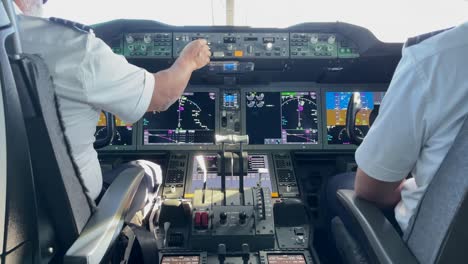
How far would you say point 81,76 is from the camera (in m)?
1.06

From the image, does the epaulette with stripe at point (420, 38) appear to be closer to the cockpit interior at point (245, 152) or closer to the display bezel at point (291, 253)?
the cockpit interior at point (245, 152)

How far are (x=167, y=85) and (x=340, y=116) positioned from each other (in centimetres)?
133

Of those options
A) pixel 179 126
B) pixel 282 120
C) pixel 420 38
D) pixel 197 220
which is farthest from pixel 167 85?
pixel 282 120

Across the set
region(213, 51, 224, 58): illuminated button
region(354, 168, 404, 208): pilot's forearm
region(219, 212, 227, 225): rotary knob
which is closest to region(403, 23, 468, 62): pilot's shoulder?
region(354, 168, 404, 208): pilot's forearm

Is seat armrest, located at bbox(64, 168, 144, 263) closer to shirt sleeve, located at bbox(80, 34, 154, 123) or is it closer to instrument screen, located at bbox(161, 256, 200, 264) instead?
shirt sleeve, located at bbox(80, 34, 154, 123)

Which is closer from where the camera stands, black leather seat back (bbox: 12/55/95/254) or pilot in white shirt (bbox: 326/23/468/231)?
black leather seat back (bbox: 12/55/95/254)

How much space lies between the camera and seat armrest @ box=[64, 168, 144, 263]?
841mm

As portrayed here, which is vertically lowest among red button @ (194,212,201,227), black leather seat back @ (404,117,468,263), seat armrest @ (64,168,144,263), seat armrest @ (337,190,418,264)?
red button @ (194,212,201,227)

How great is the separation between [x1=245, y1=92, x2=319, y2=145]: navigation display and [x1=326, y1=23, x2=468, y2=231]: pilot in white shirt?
4.69 ft

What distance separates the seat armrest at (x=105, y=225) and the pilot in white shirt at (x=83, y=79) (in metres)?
0.11

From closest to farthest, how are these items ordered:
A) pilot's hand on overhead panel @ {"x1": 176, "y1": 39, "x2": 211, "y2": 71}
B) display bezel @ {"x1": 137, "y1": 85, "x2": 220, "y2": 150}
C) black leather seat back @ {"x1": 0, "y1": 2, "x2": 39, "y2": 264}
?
black leather seat back @ {"x1": 0, "y1": 2, "x2": 39, "y2": 264} < pilot's hand on overhead panel @ {"x1": 176, "y1": 39, "x2": 211, "y2": 71} < display bezel @ {"x1": 137, "y1": 85, "x2": 220, "y2": 150}

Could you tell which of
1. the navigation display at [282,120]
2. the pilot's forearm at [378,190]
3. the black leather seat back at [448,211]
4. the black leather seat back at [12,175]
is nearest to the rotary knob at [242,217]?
the pilot's forearm at [378,190]

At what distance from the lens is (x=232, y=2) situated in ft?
11.1

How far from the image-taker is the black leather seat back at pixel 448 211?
76 cm
